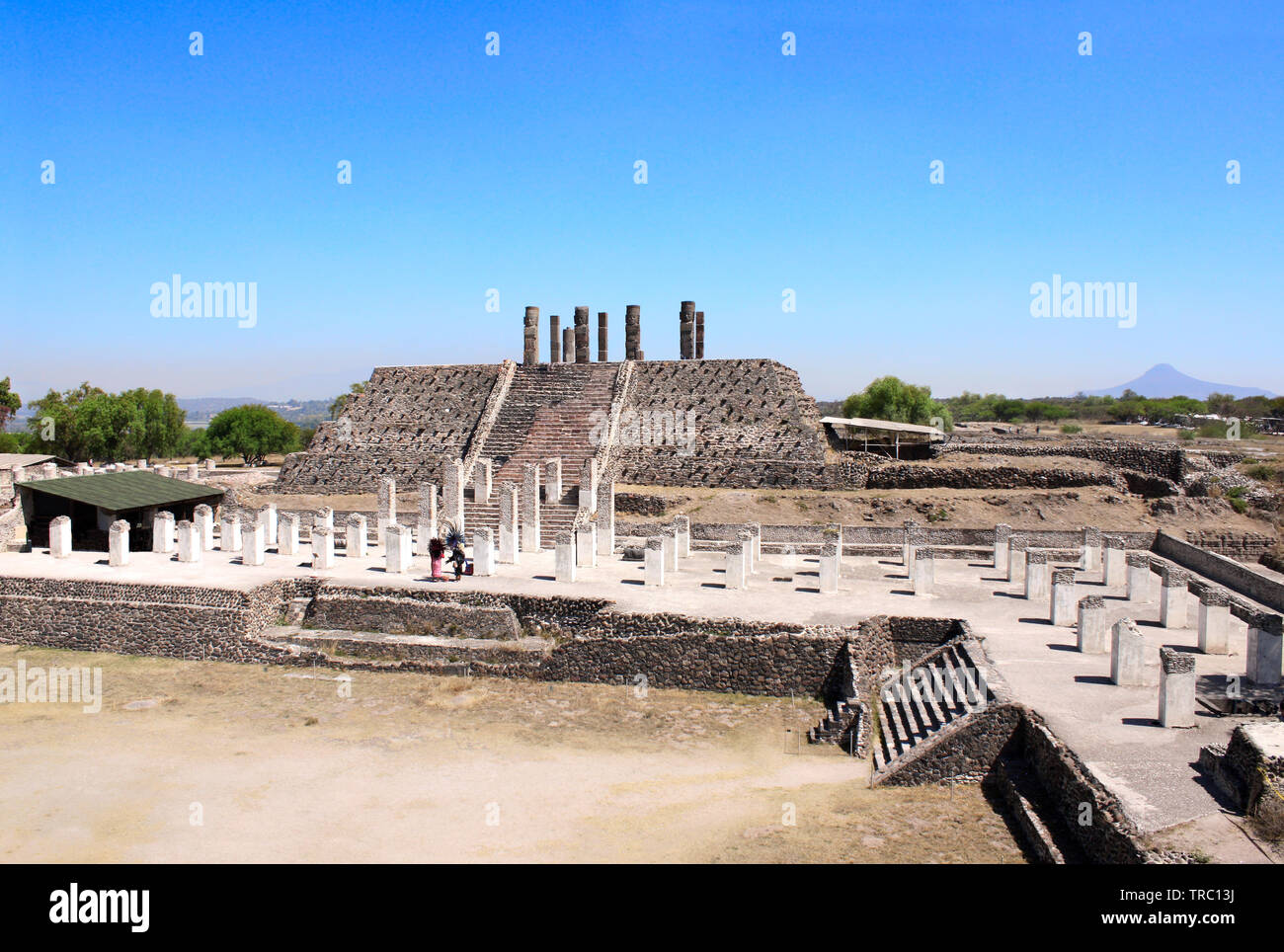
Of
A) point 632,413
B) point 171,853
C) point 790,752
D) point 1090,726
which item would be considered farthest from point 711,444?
point 171,853

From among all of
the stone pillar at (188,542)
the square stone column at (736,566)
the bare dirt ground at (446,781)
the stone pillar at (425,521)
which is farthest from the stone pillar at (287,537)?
the square stone column at (736,566)

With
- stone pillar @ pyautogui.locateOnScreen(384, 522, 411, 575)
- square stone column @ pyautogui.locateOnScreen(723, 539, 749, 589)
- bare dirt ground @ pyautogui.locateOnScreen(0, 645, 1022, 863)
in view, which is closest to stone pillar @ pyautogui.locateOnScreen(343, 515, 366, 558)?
stone pillar @ pyautogui.locateOnScreen(384, 522, 411, 575)

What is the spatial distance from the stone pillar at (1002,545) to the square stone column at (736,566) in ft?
21.9

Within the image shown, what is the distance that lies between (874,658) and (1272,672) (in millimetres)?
5720

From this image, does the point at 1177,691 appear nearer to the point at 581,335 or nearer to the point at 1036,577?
the point at 1036,577

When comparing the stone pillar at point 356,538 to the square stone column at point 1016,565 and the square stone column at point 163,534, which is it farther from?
the square stone column at point 1016,565

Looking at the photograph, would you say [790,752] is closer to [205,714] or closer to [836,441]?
[205,714]

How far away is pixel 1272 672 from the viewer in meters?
13.0

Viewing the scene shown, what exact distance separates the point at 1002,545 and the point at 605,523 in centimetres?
962

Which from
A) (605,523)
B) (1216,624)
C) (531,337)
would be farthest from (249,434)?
(1216,624)

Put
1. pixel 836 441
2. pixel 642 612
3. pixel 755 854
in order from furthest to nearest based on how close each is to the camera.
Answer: pixel 836 441 < pixel 642 612 < pixel 755 854

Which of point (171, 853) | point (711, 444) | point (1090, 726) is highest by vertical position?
point (711, 444)

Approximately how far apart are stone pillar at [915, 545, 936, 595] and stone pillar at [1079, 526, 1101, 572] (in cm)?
531
